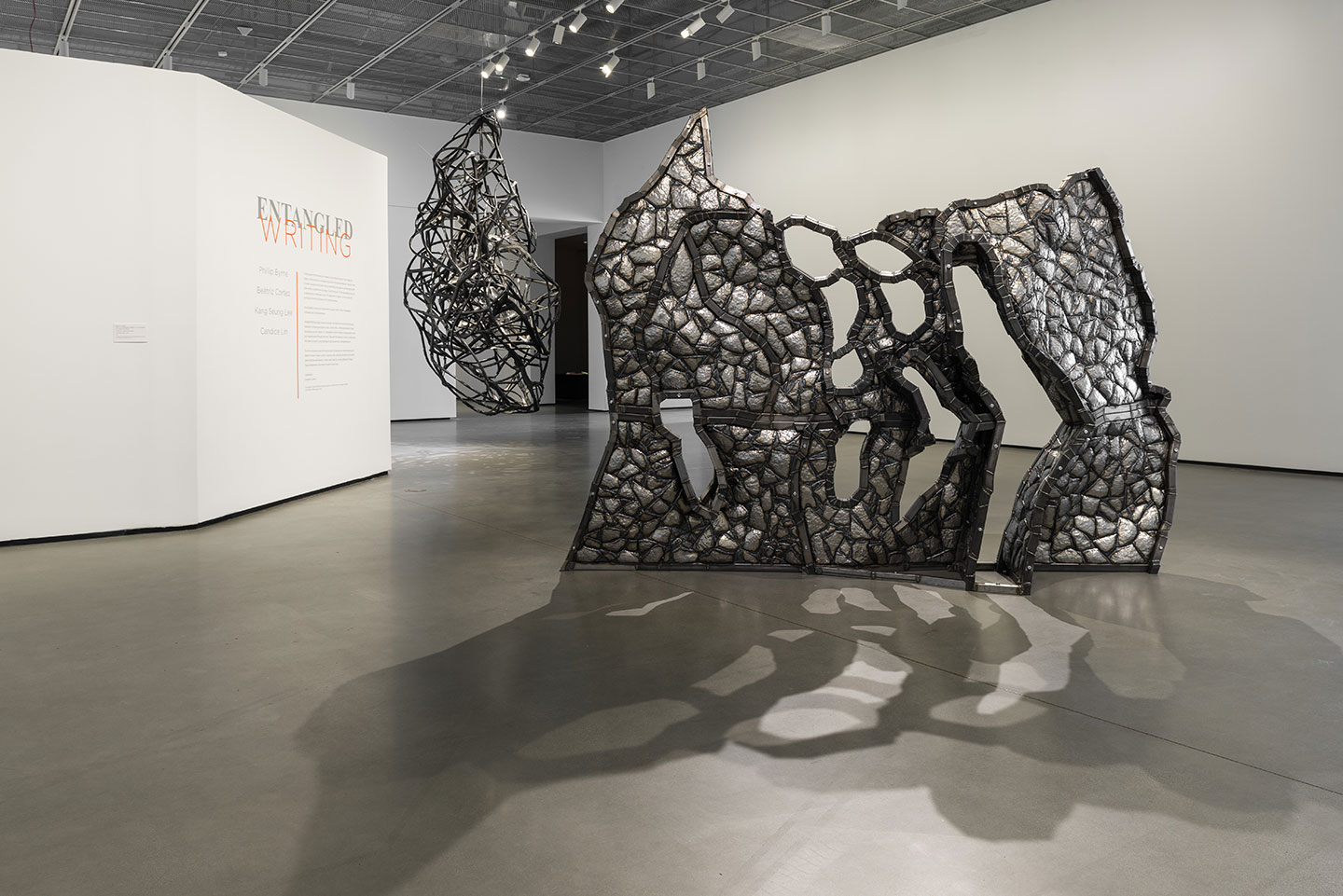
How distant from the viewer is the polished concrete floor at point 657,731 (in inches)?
79.9

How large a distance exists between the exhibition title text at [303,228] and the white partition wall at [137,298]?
24 millimetres

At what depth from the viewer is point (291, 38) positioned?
33.3ft

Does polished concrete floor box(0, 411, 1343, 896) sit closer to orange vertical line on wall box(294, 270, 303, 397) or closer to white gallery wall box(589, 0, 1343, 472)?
orange vertical line on wall box(294, 270, 303, 397)

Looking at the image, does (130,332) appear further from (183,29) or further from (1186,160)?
(1186,160)

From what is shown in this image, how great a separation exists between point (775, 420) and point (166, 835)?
298 centimetres

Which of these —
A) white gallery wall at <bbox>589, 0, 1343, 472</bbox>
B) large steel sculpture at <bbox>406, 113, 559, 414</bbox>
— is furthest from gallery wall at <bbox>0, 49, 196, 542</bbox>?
white gallery wall at <bbox>589, 0, 1343, 472</bbox>

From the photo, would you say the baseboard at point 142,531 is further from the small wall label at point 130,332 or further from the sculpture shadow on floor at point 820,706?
the sculpture shadow on floor at point 820,706

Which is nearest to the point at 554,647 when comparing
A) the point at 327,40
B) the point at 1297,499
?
the point at 1297,499

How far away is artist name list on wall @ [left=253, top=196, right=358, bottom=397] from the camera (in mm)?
6250

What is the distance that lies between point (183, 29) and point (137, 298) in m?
5.79

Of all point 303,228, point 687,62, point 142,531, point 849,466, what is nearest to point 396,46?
point 687,62

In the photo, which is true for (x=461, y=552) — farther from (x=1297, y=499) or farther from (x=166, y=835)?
(x=1297, y=499)

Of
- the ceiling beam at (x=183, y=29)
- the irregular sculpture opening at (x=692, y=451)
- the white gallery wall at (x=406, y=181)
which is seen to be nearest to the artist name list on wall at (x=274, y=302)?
the irregular sculpture opening at (x=692, y=451)

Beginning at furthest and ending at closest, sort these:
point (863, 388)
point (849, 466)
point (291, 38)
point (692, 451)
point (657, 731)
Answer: point (291, 38)
point (692, 451)
point (849, 466)
point (863, 388)
point (657, 731)
